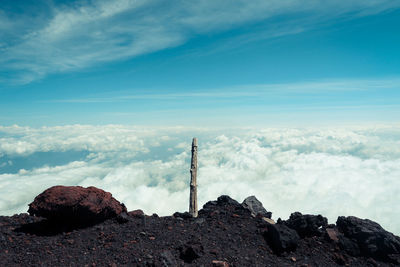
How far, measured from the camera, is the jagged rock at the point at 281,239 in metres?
10.3

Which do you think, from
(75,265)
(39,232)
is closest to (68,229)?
(39,232)

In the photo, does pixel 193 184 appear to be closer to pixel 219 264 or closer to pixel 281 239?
pixel 281 239

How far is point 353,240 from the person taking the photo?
1110 centimetres

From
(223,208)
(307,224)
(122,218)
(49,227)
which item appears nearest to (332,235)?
(307,224)

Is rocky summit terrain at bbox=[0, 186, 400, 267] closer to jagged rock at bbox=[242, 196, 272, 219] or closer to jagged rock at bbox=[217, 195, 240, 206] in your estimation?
jagged rock at bbox=[242, 196, 272, 219]

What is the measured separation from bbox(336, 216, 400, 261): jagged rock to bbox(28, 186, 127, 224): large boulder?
1223 centimetres

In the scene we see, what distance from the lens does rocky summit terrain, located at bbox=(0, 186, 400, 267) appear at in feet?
29.8

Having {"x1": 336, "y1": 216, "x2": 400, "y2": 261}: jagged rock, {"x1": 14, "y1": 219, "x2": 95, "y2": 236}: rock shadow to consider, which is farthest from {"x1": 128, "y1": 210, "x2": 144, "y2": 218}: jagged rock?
{"x1": 336, "y1": 216, "x2": 400, "y2": 261}: jagged rock

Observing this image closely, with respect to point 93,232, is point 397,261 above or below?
below

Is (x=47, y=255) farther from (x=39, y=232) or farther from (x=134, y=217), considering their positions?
(x=134, y=217)

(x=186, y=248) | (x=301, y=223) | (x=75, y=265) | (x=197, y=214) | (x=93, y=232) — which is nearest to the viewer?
(x=75, y=265)

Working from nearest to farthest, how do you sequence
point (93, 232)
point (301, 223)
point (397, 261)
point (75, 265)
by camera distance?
point (75, 265), point (397, 261), point (93, 232), point (301, 223)

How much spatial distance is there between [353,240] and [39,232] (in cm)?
1543

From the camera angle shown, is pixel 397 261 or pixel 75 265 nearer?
pixel 75 265
